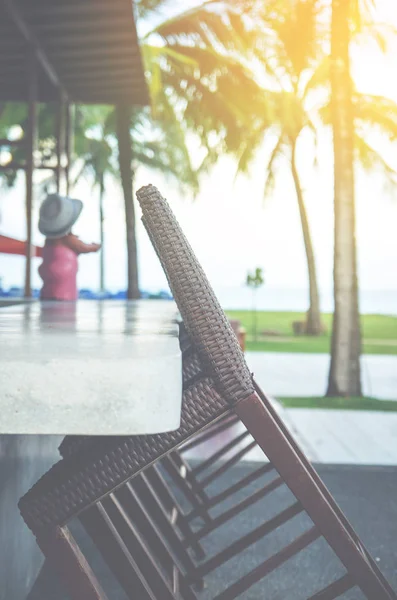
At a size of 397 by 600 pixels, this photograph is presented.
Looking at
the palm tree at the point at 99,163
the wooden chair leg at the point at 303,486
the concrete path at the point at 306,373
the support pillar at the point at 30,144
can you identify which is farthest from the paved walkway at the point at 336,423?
the palm tree at the point at 99,163

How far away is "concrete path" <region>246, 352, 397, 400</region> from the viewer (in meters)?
7.59

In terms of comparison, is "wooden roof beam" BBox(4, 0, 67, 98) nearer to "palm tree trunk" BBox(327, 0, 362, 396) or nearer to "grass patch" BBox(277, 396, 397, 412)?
"palm tree trunk" BBox(327, 0, 362, 396)

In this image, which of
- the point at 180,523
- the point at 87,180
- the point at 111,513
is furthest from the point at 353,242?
the point at 87,180

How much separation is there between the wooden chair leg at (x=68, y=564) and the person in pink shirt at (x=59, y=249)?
2495 mm

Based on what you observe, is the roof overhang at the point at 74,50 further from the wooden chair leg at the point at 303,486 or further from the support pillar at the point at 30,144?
the wooden chair leg at the point at 303,486

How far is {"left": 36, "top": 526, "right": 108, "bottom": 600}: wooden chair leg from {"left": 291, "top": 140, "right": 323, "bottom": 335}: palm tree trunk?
60.0 ft

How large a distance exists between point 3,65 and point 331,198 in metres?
3.86

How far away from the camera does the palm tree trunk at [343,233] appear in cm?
701

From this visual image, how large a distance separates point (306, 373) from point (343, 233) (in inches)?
119

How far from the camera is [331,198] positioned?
7383mm

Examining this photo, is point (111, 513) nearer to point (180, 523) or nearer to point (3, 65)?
point (180, 523)

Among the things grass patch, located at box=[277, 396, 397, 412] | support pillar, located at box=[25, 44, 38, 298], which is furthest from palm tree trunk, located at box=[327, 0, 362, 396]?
support pillar, located at box=[25, 44, 38, 298]

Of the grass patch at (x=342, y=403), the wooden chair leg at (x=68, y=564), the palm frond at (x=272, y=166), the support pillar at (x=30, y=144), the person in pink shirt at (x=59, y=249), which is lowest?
the grass patch at (x=342, y=403)

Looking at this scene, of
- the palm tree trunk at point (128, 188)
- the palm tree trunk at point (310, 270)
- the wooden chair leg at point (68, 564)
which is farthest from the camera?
the palm tree trunk at point (310, 270)
